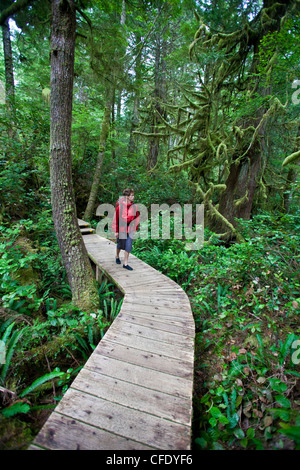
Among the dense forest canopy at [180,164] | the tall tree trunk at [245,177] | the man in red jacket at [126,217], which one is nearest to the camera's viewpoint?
the dense forest canopy at [180,164]

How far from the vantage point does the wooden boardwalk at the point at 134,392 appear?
1.61m

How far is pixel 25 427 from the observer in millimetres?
1900

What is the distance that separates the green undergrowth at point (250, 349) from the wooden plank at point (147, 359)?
47 centimetres

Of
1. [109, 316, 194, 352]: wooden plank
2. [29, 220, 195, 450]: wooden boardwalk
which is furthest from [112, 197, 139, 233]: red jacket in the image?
[109, 316, 194, 352]: wooden plank

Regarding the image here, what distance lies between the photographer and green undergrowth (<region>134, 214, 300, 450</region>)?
6.49ft

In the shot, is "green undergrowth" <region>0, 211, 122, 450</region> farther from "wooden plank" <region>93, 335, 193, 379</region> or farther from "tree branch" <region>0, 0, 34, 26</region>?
"tree branch" <region>0, 0, 34, 26</region>

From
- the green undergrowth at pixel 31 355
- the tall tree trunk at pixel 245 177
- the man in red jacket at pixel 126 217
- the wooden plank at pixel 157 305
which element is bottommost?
the green undergrowth at pixel 31 355

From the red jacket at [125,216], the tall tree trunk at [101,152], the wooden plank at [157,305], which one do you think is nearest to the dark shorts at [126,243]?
the red jacket at [125,216]

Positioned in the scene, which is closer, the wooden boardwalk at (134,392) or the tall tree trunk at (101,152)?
the wooden boardwalk at (134,392)

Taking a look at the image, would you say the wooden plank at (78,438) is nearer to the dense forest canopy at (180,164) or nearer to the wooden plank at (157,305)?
the dense forest canopy at (180,164)

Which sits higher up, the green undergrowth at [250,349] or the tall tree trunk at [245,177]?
the tall tree trunk at [245,177]

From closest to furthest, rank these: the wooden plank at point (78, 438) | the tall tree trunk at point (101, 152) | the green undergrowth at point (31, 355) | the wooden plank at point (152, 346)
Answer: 1. the wooden plank at point (78, 438)
2. the green undergrowth at point (31, 355)
3. the wooden plank at point (152, 346)
4. the tall tree trunk at point (101, 152)
